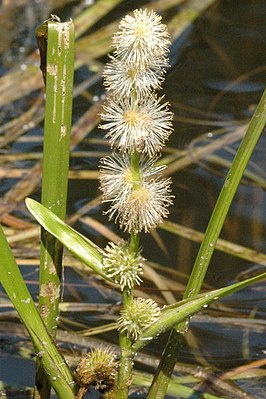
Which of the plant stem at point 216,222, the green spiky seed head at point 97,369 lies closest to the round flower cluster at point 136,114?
the plant stem at point 216,222

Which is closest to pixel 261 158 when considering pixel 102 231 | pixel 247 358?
pixel 102 231

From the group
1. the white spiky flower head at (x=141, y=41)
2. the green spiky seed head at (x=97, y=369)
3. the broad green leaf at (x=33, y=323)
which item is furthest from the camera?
the green spiky seed head at (x=97, y=369)

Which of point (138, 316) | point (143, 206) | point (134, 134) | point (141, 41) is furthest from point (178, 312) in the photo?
point (141, 41)

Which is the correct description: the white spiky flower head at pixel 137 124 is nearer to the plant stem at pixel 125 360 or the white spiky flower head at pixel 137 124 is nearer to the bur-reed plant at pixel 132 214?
the bur-reed plant at pixel 132 214

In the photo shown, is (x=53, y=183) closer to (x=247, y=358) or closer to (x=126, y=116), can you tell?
(x=126, y=116)

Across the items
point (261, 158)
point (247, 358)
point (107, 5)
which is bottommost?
point (247, 358)

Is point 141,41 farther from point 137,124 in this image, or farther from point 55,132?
point 55,132
